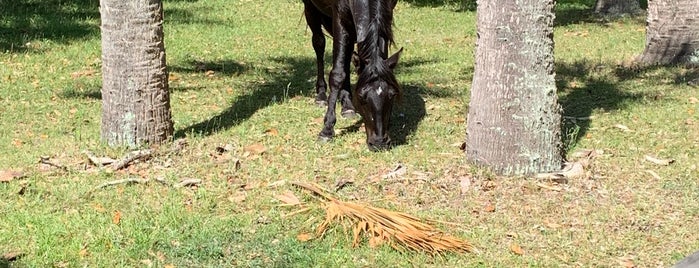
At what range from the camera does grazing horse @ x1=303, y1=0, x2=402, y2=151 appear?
26.0ft

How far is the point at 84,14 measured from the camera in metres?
16.4

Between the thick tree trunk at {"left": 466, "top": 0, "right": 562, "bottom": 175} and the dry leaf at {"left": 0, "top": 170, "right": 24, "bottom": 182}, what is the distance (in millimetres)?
3869

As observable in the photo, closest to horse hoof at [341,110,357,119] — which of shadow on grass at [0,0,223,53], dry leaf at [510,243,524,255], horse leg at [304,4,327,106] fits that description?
horse leg at [304,4,327,106]

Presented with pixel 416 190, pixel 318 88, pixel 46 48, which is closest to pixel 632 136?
pixel 416 190

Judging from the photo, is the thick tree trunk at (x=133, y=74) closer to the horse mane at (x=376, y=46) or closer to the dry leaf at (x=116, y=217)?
the dry leaf at (x=116, y=217)

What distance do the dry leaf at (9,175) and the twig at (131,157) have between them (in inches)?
30.0

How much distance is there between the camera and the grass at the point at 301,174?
575 cm

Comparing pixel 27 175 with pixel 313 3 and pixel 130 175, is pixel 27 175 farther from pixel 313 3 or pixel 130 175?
pixel 313 3

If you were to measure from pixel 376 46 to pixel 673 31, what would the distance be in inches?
216

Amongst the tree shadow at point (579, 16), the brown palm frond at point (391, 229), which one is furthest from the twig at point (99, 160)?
the tree shadow at point (579, 16)

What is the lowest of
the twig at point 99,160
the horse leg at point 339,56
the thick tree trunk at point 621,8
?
the twig at point 99,160

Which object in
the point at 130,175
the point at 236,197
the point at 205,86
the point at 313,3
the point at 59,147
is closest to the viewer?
the point at 236,197

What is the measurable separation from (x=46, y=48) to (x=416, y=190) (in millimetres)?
8211

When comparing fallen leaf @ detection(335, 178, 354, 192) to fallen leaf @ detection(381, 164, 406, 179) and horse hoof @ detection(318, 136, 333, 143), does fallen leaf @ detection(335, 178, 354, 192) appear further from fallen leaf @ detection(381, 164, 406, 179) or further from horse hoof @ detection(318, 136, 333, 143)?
horse hoof @ detection(318, 136, 333, 143)
